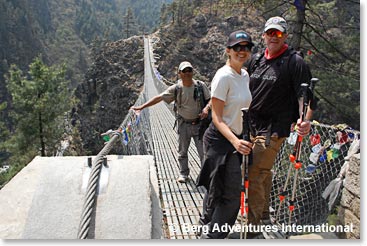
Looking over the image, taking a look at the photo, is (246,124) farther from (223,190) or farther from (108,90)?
(108,90)

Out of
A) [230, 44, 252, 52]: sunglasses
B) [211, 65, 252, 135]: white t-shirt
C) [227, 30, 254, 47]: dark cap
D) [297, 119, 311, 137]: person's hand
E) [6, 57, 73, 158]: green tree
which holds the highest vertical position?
[227, 30, 254, 47]: dark cap

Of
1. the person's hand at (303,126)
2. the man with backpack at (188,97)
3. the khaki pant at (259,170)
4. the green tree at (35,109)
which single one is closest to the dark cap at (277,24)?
the person's hand at (303,126)

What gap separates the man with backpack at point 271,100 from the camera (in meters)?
1.92

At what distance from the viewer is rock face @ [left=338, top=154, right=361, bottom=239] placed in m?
1.74

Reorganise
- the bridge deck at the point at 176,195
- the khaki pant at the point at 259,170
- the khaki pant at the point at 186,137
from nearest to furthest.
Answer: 1. the khaki pant at the point at 259,170
2. the bridge deck at the point at 176,195
3. the khaki pant at the point at 186,137

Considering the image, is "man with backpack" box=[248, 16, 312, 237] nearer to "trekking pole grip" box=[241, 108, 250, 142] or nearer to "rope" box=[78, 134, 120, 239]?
"trekking pole grip" box=[241, 108, 250, 142]

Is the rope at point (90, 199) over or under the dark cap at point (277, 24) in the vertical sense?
under

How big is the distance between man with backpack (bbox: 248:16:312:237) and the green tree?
568 inches

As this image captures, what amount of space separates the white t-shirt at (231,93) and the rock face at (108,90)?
2390cm

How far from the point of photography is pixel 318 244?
144 cm

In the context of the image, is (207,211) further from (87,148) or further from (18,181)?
(87,148)

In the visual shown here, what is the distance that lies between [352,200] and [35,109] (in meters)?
15.1

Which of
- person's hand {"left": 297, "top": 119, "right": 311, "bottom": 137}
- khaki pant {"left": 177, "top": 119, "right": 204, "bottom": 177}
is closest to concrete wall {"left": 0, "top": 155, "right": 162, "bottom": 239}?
person's hand {"left": 297, "top": 119, "right": 311, "bottom": 137}

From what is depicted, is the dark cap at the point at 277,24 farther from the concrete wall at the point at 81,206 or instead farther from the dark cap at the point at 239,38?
the concrete wall at the point at 81,206
